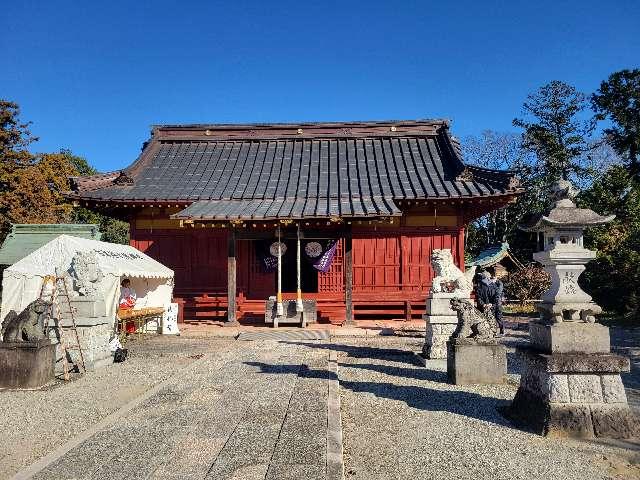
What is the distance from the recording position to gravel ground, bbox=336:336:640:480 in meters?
4.04

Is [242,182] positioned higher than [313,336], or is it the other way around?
[242,182]

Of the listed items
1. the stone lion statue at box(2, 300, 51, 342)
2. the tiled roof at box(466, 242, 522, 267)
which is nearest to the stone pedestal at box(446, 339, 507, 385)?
the stone lion statue at box(2, 300, 51, 342)

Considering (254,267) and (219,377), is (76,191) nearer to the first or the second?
(254,267)

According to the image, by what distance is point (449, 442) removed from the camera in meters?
4.72

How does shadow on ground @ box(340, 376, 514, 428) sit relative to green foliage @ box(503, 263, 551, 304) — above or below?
below

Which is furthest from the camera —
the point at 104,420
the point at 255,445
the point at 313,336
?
the point at 313,336

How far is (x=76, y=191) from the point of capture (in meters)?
14.3

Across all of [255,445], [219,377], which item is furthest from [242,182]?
[255,445]

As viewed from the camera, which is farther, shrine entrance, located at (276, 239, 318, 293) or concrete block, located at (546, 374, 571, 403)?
shrine entrance, located at (276, 239, 318, 293)

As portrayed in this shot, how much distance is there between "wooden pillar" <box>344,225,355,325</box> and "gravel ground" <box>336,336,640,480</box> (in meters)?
6.48

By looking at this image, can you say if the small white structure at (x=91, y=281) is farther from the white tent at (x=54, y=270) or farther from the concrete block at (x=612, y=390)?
the concrete block at (x=612, y=390)

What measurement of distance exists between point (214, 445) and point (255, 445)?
15.8 inches

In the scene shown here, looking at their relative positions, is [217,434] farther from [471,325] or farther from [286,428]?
[471,325]

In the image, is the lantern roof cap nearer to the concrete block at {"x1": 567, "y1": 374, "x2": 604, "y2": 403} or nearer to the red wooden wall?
the concrete block at {"x1": 567, "y1": 374, "x2": 604, "y2": 403}
